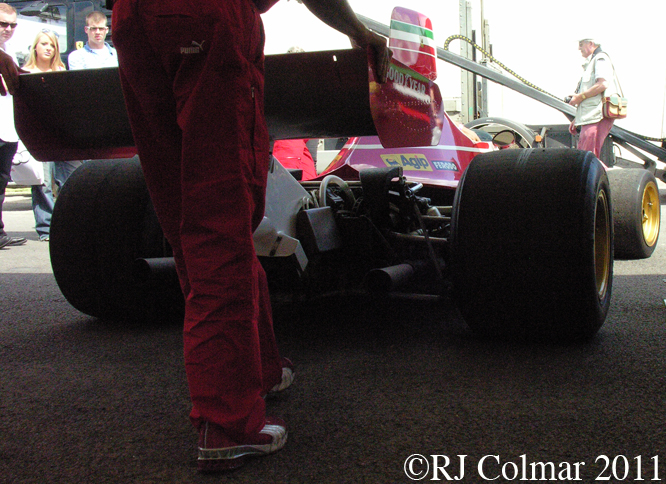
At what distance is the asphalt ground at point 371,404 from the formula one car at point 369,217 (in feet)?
0.56

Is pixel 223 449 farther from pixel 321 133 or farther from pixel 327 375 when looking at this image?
pixel 321 133

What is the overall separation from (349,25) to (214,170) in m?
0.65

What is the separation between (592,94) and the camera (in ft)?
21.2

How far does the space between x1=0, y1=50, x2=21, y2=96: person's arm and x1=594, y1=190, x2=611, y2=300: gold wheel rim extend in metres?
2.00

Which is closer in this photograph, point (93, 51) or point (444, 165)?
point (444, 165)

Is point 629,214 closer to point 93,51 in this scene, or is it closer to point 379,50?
point 379,50

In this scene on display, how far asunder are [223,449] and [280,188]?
42.1 inches

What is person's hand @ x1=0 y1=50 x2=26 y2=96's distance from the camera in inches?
80.9

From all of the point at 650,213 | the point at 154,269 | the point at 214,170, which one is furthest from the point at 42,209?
the point at 214,170

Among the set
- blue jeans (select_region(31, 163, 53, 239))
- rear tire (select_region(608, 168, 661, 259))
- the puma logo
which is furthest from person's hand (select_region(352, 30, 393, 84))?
blue jeans (select_region(31, 163, 53, 239))

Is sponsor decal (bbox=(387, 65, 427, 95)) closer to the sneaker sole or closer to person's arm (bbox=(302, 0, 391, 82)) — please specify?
person's arm (bbox=(302, 0, 391, 82))

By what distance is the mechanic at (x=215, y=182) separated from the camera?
1.46 metres

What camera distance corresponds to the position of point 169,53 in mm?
1475

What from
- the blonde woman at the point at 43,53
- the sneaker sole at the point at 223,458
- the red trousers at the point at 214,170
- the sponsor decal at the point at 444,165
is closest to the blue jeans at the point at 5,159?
the blonde woman at the point at 43,53
